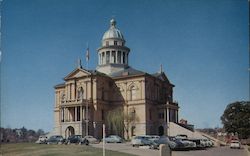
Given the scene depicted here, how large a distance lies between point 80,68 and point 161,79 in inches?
605

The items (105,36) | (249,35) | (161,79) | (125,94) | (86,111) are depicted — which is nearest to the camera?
(249,35)

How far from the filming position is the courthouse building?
2365 inches

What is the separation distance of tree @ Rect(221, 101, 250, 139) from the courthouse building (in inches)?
346

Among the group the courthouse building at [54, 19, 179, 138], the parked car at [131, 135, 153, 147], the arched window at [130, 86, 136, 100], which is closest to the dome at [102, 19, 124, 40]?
the courthouse building at [54, 19, 179, 138]

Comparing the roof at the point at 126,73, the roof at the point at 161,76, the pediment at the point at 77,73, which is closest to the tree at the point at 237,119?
the roof at the point at 161,76

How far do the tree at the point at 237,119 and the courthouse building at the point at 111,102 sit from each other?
28.8 feet

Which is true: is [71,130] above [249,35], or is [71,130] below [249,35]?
below

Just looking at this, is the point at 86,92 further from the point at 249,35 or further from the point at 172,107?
the point at 249,35

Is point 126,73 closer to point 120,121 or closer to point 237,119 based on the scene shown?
point 120,121

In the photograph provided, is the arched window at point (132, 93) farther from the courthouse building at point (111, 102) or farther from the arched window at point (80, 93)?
the arched window at point (80, 93)

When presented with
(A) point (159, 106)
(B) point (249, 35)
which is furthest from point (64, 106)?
(B) point (249, 35)

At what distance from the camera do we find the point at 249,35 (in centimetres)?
1235

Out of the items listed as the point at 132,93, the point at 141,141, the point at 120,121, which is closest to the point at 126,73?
the point at 132,93

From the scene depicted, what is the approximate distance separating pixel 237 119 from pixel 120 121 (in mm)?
18825
